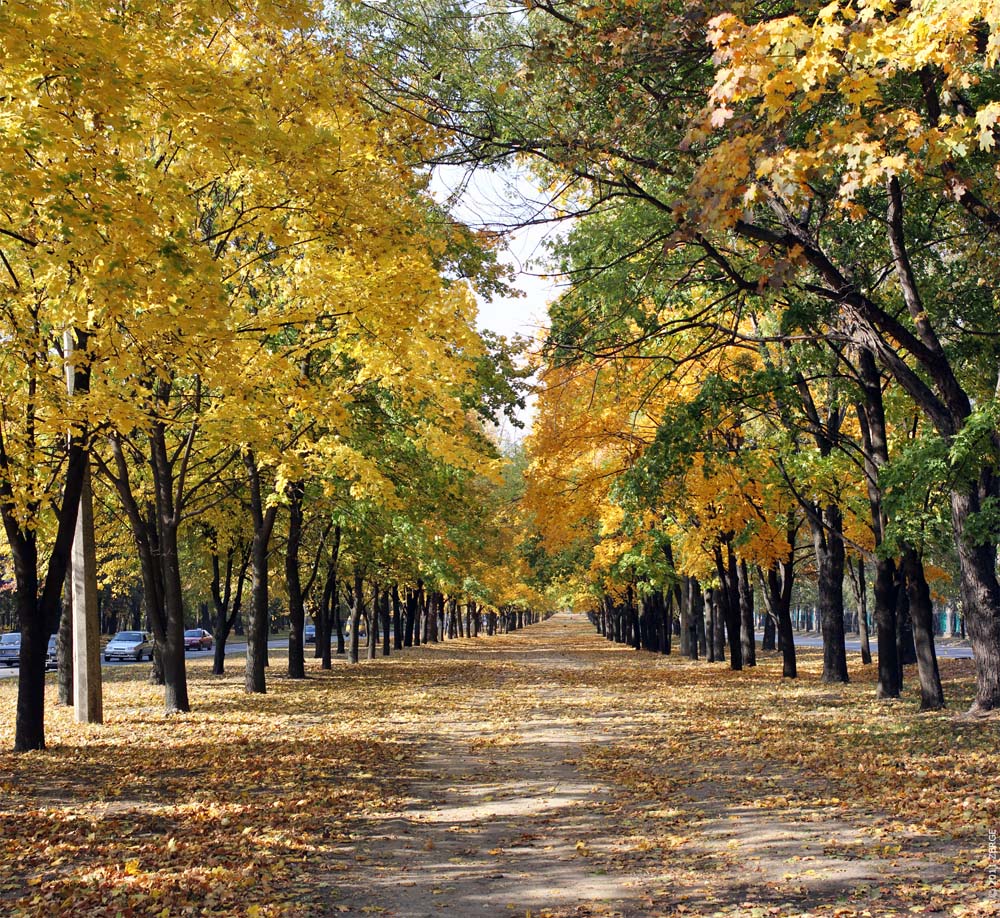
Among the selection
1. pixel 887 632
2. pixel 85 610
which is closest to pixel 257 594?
pixel 85 610

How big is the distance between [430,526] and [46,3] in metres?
21.1

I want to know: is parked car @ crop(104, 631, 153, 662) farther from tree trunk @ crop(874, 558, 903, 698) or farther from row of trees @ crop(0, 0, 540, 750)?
tree trunk @ crop(874, 558, 903, 698)

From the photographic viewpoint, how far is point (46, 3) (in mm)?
6395

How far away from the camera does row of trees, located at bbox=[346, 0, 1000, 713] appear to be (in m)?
6.09

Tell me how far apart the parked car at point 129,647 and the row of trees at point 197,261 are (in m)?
26.5

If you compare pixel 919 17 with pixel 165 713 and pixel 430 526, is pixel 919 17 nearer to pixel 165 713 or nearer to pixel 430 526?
pixel 165 713

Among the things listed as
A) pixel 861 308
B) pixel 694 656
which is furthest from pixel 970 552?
pixel 694 656

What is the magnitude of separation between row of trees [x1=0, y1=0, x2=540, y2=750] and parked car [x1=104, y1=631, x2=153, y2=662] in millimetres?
26457

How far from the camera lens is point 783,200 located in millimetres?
11430

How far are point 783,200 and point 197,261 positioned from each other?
7.02 metres

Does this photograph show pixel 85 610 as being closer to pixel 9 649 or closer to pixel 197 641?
pixel 9 649

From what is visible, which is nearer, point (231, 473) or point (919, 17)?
point (919, 17)

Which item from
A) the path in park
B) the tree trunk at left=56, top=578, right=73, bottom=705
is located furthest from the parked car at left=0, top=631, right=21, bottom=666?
the path in park

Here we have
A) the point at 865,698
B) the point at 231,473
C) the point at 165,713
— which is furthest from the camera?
the point at 231,473
